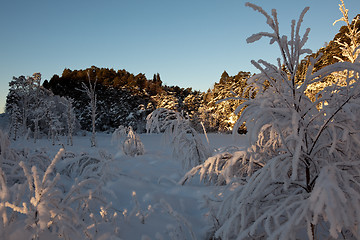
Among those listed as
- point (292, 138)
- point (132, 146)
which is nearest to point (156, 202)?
point (292, 138)

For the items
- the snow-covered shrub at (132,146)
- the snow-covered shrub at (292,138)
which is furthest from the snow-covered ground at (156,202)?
the snow-covered shrub at (132,146)

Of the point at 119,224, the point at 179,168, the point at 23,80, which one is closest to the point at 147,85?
the point at 23,80

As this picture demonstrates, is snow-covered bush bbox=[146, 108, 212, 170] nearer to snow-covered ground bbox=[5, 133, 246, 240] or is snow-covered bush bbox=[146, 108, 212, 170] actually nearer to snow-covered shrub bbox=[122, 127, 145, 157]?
snow-covered ground bbox=[5, 133, 246, 240]

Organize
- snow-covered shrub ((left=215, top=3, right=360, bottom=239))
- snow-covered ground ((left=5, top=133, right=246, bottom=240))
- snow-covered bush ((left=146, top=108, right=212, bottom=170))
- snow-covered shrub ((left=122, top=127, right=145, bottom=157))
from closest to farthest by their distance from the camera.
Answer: snow-covered shrub ((left=215, top=3, right=360, bottom=239))
snow-covered ground ((left=5, top=133, right=246, bottom=240))
snow-covered bush ((left=146, top=108, right=212, bottom=170))
snow-covered shrub ((left=122, top=127, right=145, bottom=157))

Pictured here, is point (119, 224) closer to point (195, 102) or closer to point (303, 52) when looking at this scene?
point (303, 52)

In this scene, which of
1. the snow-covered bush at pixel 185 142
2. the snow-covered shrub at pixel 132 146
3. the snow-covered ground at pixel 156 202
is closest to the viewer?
the snow-covered ground at pixel 156 202

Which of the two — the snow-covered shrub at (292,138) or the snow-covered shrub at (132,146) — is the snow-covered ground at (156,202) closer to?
the snow-covered shrub at (292,138)

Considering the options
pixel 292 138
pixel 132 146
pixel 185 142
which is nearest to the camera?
pixel 292 138

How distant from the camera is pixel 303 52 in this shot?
1.57m

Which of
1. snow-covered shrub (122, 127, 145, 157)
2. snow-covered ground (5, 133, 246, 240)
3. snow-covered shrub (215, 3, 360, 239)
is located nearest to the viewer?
snow-covered shrub (215, 3, 360, 239)

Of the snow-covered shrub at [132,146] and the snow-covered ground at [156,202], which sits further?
the snow-covered shrub at [132,146]

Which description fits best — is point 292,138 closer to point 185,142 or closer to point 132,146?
point 185,142

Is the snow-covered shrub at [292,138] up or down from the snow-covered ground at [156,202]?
up

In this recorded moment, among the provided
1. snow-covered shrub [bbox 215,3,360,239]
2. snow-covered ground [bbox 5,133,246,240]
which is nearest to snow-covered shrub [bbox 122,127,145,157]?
snow-covered ground [bbox 5,133,246,240]
